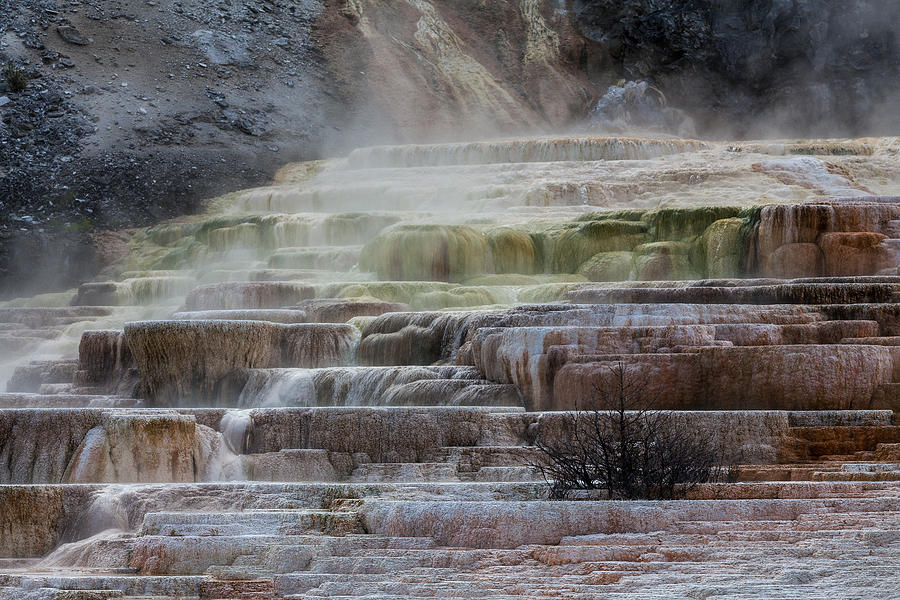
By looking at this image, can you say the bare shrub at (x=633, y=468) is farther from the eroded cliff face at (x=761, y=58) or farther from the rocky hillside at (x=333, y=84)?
the eroded cliff face at (x=761, y=58)

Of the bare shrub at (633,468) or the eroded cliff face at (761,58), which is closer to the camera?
the bare shrub at (633,468)

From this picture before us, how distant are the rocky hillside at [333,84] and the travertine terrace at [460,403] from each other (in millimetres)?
5090

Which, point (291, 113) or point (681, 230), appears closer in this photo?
point (681, 230)

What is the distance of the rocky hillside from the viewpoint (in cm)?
2434

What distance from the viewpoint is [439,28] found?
3369 cm

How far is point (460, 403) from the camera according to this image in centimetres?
957

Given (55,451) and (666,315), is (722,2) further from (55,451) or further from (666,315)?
(55,451)

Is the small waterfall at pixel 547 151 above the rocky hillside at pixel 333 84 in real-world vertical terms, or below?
below

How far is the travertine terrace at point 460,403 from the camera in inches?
199

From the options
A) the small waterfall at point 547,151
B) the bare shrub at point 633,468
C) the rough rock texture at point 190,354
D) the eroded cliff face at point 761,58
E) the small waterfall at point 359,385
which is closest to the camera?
the bare shrub at point 633,468

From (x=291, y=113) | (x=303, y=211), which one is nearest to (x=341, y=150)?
(x=291, y=113)

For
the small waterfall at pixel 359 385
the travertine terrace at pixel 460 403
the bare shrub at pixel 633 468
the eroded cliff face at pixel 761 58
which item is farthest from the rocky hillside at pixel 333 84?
the bare shrub at pixel 633 468

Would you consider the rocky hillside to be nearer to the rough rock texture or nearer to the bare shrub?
the rough rock texture

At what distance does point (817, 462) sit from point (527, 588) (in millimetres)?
3221
